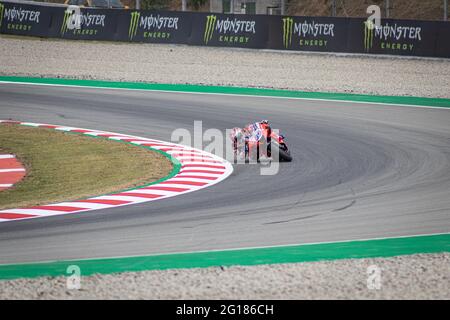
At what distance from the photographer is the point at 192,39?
3391cm

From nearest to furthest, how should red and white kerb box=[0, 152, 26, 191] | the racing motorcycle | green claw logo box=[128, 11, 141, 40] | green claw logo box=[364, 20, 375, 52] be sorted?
red and white kerb box=[0, 152, 26, 191], the racing motorcycle, green claw logo box=[364, 20, 375, 52], green claw logo box=[128, 11, 141, 40]

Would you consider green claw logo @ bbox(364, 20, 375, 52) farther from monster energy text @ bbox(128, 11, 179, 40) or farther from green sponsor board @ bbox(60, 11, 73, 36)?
green sponsor board @ bbox(60, 11, 73, 36)

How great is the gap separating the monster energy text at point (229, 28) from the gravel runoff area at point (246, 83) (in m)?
0.49

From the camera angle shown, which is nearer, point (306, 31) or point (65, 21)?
point (306, 31)

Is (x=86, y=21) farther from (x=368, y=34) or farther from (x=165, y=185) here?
(x=165, y=185)

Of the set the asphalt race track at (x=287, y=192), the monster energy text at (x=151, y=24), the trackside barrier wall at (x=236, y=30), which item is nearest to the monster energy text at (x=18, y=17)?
the trackside barrier wall at (x=236, y=30)

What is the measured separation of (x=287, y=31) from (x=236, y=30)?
88.6 inches

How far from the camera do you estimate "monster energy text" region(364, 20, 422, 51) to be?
96.4ft

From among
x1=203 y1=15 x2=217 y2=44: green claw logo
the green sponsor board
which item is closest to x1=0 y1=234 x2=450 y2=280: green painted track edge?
x1=203 y1=15 x2=217 y2=44: green claw logo

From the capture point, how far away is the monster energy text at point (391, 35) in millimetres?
29391

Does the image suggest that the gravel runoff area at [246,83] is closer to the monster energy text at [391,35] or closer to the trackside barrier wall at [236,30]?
the trackside barrier wall at [236,30]

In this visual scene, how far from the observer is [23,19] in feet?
121

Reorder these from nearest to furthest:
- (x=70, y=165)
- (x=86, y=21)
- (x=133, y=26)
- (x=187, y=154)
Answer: (x=70, y=165) < (x=187, y=154) < (x=133, y=26) < (x=86, y=21)

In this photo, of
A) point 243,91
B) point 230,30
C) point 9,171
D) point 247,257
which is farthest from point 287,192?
point 230,30
